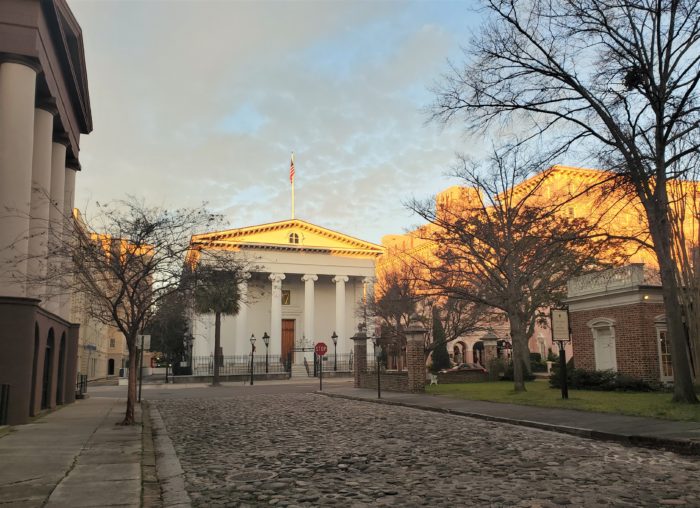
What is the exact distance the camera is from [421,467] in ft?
28.1

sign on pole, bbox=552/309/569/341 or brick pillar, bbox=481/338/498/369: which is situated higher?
sign on pole, bbox=552/309/569/341

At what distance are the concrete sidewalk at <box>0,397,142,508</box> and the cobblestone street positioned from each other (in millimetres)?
896

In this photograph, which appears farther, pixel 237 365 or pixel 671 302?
pixel 237 365

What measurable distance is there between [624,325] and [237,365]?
→ 1602 inches

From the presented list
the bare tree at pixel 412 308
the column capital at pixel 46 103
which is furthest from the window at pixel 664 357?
the column capital at pixel 46 103

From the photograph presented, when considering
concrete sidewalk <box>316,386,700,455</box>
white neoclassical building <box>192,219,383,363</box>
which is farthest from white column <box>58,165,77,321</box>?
white neoclassical building <box>192,219,383,363</box>

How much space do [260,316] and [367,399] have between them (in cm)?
4403

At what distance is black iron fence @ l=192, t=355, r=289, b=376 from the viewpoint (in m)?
55.2

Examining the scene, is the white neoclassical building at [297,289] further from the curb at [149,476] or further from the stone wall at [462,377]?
the curb at [149,476]

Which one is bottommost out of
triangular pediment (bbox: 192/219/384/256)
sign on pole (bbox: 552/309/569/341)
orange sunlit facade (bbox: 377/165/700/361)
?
sign on pole (bbox: 552/309/569/341)

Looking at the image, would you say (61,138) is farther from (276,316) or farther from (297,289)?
(297,289)

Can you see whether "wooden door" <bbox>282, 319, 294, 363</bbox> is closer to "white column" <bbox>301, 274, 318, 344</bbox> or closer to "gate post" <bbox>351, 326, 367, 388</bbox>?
"white column" <bbox>301, 274, 318, 344</bbox>

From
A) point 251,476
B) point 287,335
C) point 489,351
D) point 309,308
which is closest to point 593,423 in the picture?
point 251,476

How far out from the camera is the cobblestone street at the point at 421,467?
22.0ft
